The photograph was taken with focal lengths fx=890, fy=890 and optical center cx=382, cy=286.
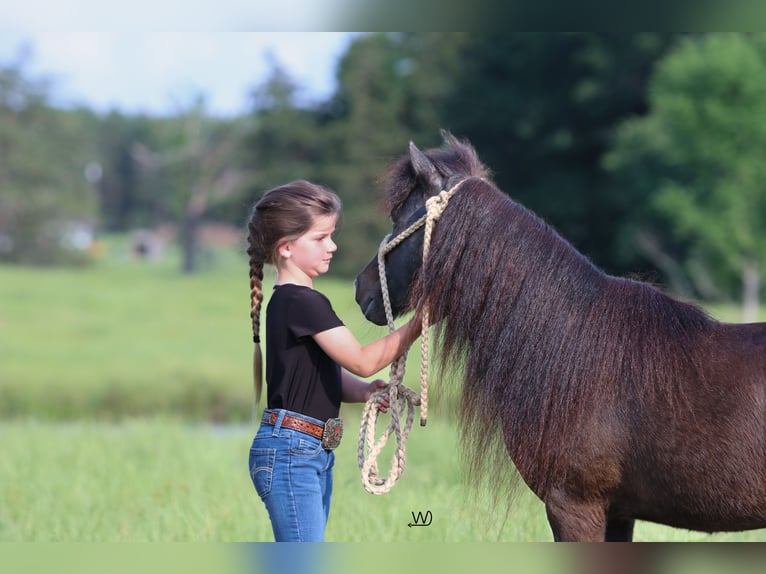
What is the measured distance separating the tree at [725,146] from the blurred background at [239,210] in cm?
7

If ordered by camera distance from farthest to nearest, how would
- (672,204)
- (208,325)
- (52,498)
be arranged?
(672,204) → (208,325) → (52,498)

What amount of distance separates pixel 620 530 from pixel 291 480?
3.53 ft

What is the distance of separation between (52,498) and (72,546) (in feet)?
13.4

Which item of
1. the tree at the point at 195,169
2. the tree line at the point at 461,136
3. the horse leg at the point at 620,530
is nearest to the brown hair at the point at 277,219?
the horse leg at the point at 620,530

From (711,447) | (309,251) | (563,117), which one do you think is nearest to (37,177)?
(563,117)

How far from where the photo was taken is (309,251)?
2988 mm

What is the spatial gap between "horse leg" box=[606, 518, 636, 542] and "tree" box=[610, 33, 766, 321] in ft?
61.9

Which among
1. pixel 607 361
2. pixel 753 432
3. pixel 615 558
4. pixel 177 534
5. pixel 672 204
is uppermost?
pixel 672 204

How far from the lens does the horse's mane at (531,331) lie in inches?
106

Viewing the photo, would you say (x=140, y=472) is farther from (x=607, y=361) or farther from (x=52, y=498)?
(x=607, y=361)

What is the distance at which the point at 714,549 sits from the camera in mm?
2229

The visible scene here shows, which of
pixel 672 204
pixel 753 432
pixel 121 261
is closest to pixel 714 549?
pixel 753 432

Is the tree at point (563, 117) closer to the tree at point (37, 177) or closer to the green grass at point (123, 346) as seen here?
the green grass at point (123, 346)

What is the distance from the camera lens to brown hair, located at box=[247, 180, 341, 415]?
9.74 feet
